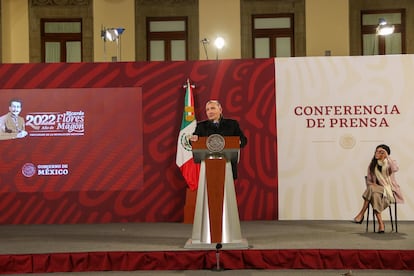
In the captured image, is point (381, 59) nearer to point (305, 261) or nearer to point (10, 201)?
point (305, 261)

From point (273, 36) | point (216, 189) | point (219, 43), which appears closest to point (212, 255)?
point (216, 189)

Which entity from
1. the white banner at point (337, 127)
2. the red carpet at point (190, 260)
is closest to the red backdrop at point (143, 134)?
the white banner at point (337, 127)

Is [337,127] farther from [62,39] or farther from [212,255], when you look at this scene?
[62,39]

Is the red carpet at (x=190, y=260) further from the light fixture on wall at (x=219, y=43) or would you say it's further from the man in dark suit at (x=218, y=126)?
the light fixture on wall at (x=219, y=43)

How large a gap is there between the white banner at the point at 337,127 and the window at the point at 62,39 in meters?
5.62

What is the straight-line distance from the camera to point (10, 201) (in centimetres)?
802

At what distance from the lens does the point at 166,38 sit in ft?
40.0

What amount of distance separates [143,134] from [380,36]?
6143 millimetres

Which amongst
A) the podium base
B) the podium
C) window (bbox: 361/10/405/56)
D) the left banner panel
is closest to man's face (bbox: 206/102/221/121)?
the podium

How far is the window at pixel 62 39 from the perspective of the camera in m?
12.2

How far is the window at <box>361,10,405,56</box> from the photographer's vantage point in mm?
11953

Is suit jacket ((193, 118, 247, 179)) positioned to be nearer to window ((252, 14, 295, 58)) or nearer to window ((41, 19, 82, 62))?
window ((252, 14, 295, 58))

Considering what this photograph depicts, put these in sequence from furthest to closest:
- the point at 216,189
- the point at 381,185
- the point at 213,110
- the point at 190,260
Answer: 1. the point at 381,185
2. the point at 213,110
3. the point at 190,260
4. the point at 216,189

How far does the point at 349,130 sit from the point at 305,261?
2717 mm
